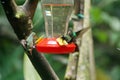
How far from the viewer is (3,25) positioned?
390 cm

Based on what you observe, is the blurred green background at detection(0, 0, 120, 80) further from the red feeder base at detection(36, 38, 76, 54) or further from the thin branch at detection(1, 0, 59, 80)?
the thin branch at detection(1, 0, 59, 80)

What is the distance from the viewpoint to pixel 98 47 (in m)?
4.76

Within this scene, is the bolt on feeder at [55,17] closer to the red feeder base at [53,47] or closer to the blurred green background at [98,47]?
the red feeder base at [53,47]

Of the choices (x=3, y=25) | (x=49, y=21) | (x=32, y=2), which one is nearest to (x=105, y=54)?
(x=3, y=25)

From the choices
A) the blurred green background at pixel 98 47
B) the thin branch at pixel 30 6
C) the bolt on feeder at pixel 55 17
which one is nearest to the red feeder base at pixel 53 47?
the bolt on feeder at pixel 55 17

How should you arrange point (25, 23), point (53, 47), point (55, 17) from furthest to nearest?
point (55, 17)
point (53, 47)
point (25, 23)

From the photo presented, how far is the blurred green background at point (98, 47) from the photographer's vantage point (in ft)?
11.9

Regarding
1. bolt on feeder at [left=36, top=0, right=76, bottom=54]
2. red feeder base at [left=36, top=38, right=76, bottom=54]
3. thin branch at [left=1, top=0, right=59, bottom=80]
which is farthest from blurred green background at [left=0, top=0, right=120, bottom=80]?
thin branch at [left=1, top=0, right=59, bottom=80]

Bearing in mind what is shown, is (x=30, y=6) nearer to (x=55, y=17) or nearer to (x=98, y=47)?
(x=55, y=17)

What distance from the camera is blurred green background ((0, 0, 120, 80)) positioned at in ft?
11.9

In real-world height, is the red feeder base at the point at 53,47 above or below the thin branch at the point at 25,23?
below

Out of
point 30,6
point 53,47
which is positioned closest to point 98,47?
point 53,47

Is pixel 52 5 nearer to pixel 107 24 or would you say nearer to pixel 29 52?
pixel 29 52

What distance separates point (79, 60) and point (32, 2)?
0.43 meters
